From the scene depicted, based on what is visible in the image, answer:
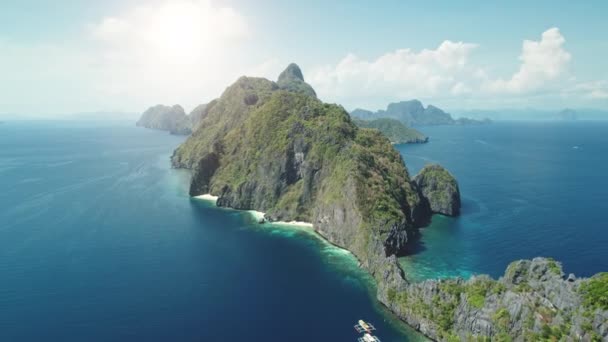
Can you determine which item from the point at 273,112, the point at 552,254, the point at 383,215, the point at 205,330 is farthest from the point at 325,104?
the point at 205,330

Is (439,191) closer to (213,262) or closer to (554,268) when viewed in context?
(554,268)

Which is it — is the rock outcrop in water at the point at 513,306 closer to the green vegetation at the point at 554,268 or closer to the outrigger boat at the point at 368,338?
the green vegetation at the point at 554,268

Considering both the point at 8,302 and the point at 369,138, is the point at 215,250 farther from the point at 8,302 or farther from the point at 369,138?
the point at 369,138

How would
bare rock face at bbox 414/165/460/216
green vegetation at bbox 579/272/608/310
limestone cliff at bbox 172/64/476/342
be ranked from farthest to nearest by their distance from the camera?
bare rock face at bbox 414/165/460/216, limestone cliff at bbox 172/64/476/342, green vegetation at bbox 579/272/608/310

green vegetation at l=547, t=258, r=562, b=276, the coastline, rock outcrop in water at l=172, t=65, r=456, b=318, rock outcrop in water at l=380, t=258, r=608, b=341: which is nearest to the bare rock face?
rock outcrop in water at l=172, t=65, r=456, b=318

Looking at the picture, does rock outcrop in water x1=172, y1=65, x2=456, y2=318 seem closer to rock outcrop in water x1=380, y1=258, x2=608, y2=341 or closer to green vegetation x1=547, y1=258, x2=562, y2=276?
rock outcrop in water x1=380, y1=258, x2=608, y2=341

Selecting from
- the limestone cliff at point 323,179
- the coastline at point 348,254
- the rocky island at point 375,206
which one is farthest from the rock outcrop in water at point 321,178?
the coastline at point 348,254

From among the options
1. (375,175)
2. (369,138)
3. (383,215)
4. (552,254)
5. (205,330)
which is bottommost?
(205,330)

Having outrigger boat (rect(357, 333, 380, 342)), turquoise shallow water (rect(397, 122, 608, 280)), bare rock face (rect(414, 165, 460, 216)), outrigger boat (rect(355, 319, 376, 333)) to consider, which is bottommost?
outrigger boat (rect(357, 333, 380, 342))
